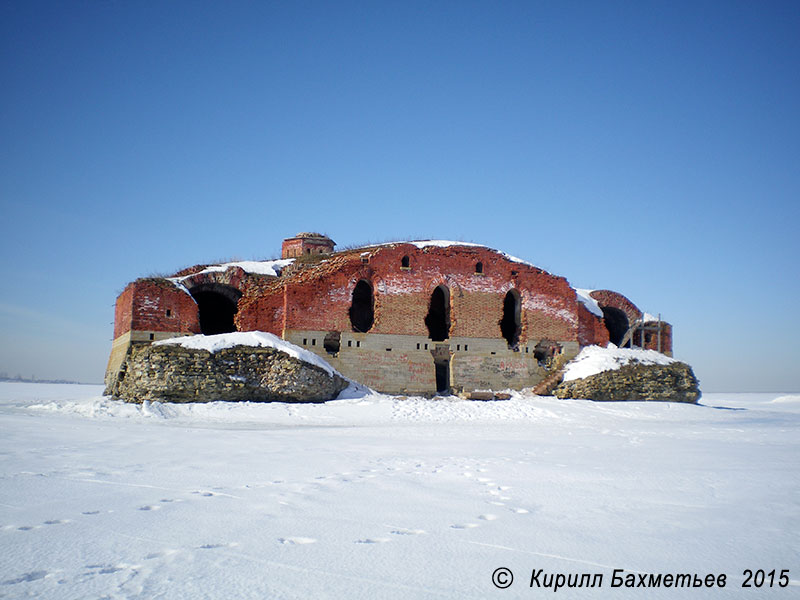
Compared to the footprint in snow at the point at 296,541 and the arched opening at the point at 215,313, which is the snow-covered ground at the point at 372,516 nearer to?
the footprint in snow at the point at 296,541

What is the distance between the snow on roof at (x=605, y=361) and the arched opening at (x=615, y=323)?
15.3 ft

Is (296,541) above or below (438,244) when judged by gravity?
below

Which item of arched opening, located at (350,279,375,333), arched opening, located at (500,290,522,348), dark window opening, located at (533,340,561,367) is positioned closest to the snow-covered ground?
dark window opening, located at (533,340,561,367)

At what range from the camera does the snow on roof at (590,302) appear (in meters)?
22.9

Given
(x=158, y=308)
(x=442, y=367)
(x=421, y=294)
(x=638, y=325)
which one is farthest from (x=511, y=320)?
(x=158, y=308)

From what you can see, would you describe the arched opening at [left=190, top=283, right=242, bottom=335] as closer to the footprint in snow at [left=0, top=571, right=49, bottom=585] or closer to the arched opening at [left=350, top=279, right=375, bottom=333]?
the arched opening at [left=350, top=279, right=375, bottom=333]

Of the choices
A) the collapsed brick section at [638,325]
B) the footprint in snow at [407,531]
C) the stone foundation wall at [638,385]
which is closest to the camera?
the footprint in snow at [407,531]

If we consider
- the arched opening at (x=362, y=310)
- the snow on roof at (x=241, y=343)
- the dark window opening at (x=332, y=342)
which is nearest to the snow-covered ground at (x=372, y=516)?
the snow on roof at (x=241, y=343)

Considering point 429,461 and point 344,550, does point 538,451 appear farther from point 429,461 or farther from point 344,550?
point 344,550

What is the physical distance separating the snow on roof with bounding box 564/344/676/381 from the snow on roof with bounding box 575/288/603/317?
9.78 ft

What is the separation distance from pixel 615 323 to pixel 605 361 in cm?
675

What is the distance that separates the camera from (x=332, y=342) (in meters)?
18.5

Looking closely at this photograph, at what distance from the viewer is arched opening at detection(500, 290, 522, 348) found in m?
21.0

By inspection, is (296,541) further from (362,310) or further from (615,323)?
(615,323)
